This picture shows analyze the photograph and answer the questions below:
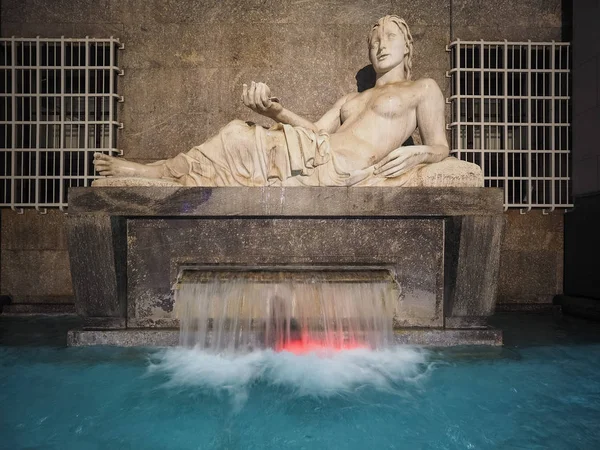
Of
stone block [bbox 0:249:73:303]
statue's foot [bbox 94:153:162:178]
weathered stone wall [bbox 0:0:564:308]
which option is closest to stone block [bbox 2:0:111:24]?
weathered stone wall [bbox 0:0:564:308]

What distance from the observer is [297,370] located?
140 inches

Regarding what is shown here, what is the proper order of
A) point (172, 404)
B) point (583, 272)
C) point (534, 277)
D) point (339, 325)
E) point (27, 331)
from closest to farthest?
point (172, 404) → point (339, 325) → point (27, 331) → point (583, 272) → point (534, 277)

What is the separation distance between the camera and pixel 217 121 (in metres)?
6.69

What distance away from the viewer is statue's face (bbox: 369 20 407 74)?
5281mm

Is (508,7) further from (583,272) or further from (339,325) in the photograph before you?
(339,325)

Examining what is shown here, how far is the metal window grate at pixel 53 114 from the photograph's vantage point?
6316 mm

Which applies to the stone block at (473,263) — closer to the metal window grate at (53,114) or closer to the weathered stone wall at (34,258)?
the metal window grate at (53,114)

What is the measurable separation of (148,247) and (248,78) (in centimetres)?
368

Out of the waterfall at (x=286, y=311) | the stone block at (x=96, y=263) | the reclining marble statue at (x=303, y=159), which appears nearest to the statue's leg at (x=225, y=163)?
the reclining marble statue at (x=303, y=159)

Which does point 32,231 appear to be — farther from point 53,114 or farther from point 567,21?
point 567,21

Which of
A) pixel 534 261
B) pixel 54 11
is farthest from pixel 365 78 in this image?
pixel 54 11

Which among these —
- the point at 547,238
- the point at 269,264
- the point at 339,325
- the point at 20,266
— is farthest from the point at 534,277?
the point at 20,266

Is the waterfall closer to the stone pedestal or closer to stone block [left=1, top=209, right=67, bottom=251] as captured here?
the stone pedestal

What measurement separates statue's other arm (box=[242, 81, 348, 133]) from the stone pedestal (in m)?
1.01
